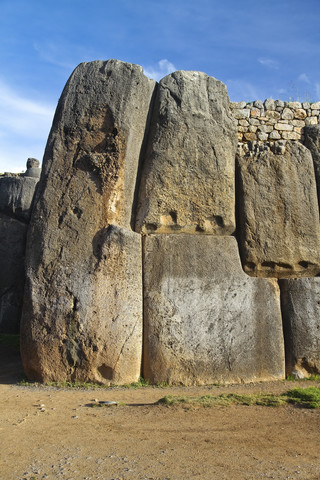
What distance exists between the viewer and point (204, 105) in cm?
693

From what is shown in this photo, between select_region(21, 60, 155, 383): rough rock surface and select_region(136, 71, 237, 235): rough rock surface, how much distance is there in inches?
9.9

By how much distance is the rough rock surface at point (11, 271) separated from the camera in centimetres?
910

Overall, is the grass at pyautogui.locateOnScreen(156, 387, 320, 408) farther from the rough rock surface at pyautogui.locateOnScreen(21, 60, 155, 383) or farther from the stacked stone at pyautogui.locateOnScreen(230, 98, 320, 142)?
the stacked stone at pyautogui.locateOnScreen(230, 98, 320, 142)

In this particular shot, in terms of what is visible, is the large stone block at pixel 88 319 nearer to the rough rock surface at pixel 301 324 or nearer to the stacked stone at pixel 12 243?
the rough rock surface at pixel 301 324

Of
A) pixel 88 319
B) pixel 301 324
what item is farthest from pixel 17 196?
pixel 301 324

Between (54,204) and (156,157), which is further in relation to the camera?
(156,157)

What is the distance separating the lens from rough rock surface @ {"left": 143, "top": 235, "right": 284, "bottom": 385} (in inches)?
232

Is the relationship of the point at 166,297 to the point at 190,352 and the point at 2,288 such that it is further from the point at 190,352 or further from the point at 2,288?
the point at 2,288

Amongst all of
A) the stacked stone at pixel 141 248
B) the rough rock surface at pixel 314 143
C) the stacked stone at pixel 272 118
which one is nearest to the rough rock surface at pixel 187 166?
the stacked stone at pixel 141 248

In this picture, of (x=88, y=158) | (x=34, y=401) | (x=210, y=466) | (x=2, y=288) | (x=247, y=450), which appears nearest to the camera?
(x=210, y=466)

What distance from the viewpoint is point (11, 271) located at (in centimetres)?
937

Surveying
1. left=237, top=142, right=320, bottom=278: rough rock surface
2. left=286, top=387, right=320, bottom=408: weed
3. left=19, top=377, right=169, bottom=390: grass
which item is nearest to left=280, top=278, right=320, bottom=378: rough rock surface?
left=237, top=142, right=320, bottom=278: rough rock surface

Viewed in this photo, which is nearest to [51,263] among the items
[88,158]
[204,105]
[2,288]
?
[88,158]

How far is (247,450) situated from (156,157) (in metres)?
4.24
